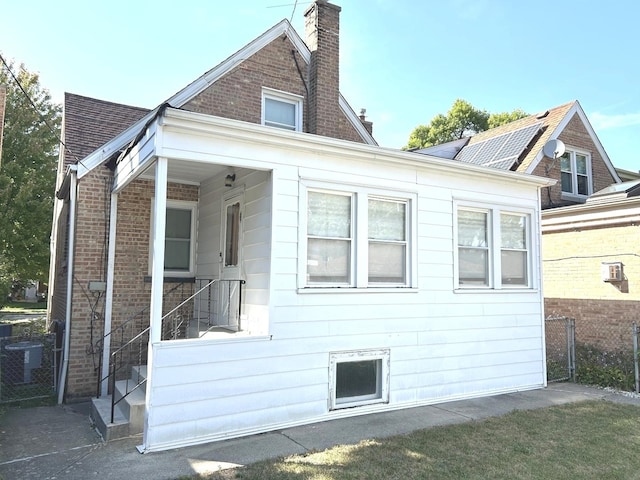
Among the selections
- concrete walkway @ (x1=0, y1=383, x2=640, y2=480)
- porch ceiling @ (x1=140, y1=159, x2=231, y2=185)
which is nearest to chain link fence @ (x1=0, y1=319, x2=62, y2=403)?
concrete walkway @ (x1=0, y1=383, x2=640, y2=480)

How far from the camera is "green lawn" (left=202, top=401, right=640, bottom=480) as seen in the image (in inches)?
171

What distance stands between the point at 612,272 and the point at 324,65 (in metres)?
7.55

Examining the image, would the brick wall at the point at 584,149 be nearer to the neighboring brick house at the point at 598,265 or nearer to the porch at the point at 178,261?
the neighboring brick house at the point at 598,265

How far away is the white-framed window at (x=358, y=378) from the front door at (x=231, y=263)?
1.50m

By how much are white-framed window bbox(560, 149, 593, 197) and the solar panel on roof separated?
1.23m

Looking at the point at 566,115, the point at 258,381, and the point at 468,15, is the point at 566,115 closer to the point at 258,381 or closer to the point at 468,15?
the point at 468,15

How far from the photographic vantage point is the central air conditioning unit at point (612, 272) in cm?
956

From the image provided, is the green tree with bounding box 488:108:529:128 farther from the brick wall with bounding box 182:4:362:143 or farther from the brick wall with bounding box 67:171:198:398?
the brick wall with bounding box 67:171:198:398

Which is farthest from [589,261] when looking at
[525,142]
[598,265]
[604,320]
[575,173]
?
[525,142]

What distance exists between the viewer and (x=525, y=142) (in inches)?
531

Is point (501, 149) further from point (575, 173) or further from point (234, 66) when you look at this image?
point (234, 66)

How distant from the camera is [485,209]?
7.83 meters

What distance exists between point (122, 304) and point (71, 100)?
17.7 ft

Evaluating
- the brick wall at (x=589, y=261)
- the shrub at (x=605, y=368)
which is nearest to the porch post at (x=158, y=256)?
the shrub at (x=605, y=368)
